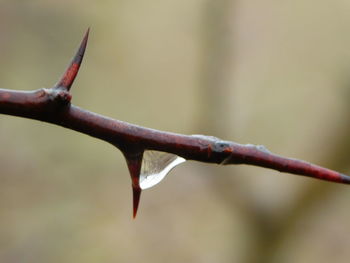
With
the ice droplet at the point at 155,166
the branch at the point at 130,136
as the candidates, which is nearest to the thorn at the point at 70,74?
the branch at the point at 130,136

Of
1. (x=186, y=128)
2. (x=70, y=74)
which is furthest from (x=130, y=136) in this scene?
(x=186, y=128)

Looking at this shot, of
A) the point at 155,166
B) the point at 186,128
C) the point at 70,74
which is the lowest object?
the point at 186,128

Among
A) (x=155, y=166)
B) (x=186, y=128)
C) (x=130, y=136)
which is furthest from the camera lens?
(x=186, y=128)

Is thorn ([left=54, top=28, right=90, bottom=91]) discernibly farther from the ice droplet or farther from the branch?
the ice droplet

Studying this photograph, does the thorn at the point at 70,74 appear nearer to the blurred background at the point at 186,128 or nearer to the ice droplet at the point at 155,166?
the ice droplet at the point at 155,166

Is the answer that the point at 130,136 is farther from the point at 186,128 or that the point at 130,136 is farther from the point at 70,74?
the point at 186,128

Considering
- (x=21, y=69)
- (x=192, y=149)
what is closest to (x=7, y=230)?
(x=21, y=69)

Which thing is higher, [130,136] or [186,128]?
[130,136]
